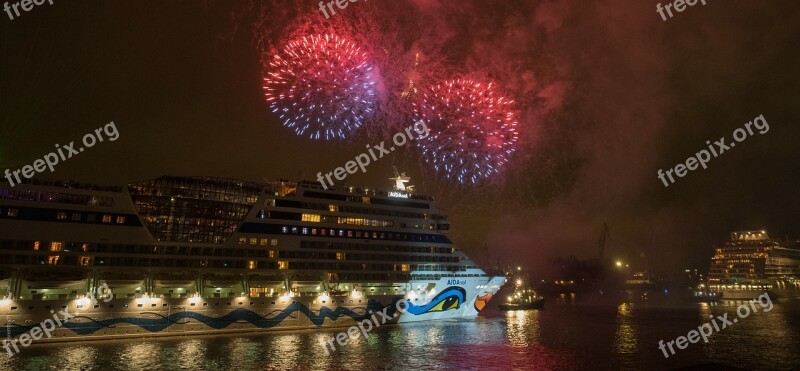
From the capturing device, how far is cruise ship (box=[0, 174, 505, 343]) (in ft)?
125

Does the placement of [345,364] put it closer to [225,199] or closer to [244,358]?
[244,358]

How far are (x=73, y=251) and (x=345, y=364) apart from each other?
2533 cm

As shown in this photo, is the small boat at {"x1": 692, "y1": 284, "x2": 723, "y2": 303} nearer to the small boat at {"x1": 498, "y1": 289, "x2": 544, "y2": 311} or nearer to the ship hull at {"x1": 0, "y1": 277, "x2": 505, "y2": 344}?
the small boat at {"x1": 498, "y1": 289, "x2": 544, "y2": 311}

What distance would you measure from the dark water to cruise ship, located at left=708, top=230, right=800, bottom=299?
90387 mm

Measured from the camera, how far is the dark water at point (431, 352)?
30547 mm

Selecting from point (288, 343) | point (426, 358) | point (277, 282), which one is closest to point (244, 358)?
point (288, 343)

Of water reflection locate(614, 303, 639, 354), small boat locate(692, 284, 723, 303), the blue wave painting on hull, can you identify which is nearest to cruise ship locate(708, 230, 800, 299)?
small boat locate(692, 284, 723, 303)

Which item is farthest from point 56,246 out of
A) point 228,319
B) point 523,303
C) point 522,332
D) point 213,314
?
point 523,303

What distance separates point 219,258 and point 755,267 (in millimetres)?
140136

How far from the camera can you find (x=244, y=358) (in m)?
Answer: 32.6

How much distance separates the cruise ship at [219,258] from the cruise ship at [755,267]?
102m

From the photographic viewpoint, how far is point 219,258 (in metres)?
46.1

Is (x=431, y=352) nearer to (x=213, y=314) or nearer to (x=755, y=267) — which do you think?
(x=213, y=314)

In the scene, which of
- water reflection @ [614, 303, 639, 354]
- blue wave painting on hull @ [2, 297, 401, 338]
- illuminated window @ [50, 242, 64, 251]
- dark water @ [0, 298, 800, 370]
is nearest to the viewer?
dark water @ [0, 298, 800, 370]
